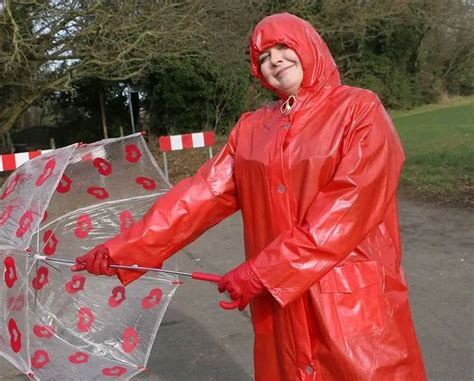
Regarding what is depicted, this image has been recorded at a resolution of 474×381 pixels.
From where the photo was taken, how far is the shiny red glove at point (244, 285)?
1.95m

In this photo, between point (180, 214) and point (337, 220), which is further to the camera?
point (180, 214)

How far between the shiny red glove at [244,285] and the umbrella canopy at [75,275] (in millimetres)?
1142

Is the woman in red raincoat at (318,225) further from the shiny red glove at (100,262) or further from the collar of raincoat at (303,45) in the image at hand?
the shiny red glove at (100,262)

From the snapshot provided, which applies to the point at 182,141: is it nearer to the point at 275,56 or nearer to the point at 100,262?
the point at 100,262

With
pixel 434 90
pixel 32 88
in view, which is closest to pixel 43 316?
pixel 32 88

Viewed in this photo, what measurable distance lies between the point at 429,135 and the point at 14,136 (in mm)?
14309

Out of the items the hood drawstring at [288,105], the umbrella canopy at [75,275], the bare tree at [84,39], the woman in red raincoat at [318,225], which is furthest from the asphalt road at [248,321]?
the bare tree at [84,39]

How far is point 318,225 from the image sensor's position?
1.92 m

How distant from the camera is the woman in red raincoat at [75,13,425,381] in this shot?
1936mm

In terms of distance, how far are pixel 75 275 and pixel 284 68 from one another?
1.64 m

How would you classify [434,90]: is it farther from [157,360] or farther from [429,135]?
[157,360]

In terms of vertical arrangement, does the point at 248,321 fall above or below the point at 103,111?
below

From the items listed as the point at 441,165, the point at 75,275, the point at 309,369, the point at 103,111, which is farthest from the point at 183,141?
the point at 103,111

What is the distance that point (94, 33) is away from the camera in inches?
526
